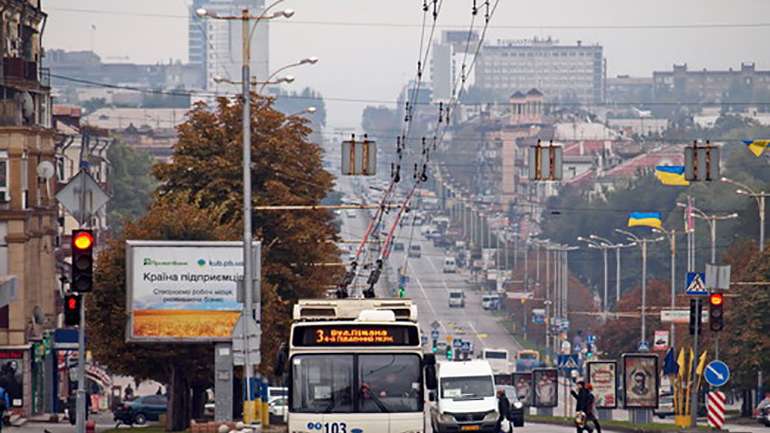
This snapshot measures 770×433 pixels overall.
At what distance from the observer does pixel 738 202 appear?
582ft

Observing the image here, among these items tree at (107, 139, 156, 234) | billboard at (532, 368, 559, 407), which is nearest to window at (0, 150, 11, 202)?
billboard at (532, 368, 559, 407)

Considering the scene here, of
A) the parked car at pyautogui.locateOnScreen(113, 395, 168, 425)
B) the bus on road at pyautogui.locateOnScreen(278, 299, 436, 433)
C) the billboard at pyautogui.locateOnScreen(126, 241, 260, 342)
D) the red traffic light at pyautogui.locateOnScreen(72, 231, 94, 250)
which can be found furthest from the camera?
the parked car at pyautogui.locateOnScreen(113, 395, 168, 425)

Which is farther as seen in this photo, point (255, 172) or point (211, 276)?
point (255, 172)

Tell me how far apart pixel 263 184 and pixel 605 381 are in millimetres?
12878

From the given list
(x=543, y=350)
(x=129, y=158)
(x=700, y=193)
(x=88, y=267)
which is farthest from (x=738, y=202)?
(x=88, y=267)

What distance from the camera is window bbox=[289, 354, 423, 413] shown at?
127 ft

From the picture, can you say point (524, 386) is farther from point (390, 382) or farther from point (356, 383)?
point (356, 383)

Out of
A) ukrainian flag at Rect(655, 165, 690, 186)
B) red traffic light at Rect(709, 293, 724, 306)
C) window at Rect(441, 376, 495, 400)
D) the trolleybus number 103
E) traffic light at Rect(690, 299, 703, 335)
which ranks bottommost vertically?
window at Rect(441, 376, 495, 400)

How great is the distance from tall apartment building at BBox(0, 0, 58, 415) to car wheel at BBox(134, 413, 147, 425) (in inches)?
162

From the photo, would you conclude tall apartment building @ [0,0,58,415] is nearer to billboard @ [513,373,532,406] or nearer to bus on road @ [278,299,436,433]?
billboard @ [513,373,532,406]

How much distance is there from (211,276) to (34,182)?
70.6 ft

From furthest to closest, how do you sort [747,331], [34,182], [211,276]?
[747,331] → [34,182] → [211,276]

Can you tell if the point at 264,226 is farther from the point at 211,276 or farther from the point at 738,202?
the point at 738,202

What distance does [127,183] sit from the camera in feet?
557
